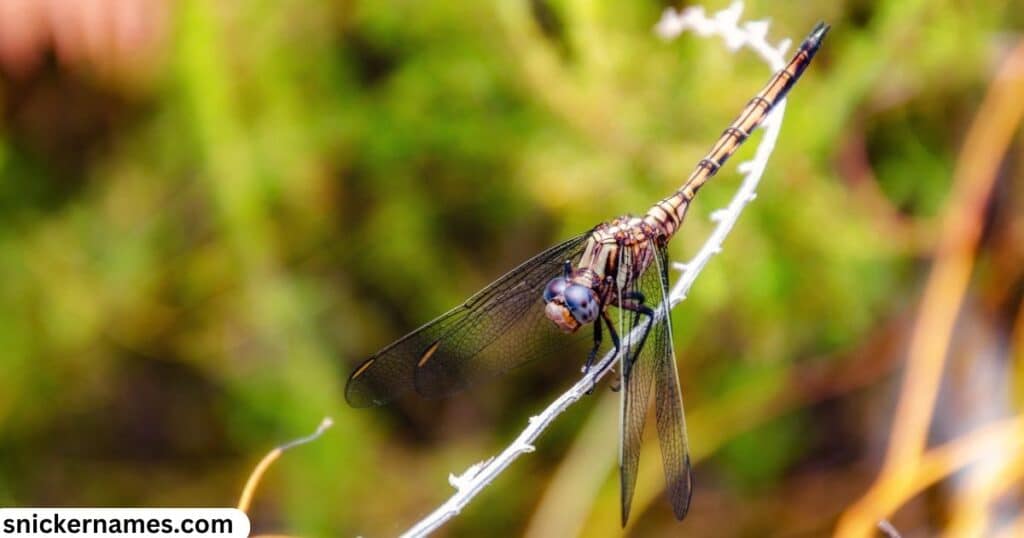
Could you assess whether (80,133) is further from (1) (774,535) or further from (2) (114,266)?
(1) (774,535)

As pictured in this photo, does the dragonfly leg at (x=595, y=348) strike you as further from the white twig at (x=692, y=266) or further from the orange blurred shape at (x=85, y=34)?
the orange blurred shape at (x=85, y=34)

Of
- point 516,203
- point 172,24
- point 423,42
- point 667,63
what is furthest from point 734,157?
point 172,24

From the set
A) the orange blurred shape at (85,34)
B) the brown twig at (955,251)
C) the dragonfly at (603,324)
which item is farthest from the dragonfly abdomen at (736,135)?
the orange blurred shape at (85,34)

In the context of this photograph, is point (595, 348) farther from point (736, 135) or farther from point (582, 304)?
point (736, 135)

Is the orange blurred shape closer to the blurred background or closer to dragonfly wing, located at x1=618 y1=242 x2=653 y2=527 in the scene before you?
the blurred background

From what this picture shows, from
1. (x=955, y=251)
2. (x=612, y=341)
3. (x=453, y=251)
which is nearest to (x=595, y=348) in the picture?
(x=612, y=341)

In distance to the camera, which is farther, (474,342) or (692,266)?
(474,342)

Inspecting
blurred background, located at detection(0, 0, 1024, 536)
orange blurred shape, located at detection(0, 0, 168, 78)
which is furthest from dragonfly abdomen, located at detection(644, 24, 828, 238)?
orange blurred shape, located at detection(0, 0, 168, 78)
